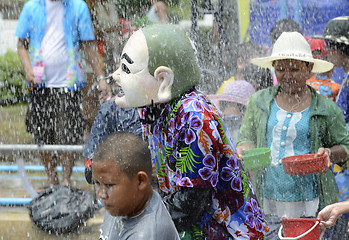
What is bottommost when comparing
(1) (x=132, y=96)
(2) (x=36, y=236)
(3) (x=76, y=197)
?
(2) (x=36, y=236)

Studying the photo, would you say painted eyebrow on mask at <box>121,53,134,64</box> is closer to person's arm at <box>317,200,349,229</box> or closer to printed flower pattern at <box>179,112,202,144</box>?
printed flower pattern at <box>179,112,202,144</box>

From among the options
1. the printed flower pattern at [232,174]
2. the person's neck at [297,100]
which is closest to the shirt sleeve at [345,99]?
the person's neck at [297,100]

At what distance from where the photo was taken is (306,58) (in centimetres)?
432

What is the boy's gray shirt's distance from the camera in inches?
84.7

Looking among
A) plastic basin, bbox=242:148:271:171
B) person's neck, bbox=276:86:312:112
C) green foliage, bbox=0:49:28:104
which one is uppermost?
person's neck, bbox=276:86:312:112

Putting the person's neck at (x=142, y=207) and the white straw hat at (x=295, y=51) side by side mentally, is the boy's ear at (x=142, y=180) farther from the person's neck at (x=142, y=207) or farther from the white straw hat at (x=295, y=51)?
the white straw hat at (x=295, y=51)

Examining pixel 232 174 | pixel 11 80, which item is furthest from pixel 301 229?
pixel 11 80

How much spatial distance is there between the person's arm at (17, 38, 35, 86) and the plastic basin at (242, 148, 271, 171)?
2.61m

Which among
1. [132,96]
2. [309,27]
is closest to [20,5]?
[309,27]

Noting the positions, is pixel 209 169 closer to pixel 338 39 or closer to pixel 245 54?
pixel 338 39

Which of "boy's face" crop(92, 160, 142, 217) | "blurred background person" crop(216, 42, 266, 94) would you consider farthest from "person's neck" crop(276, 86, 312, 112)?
"blurred background person" crop(216, 42, 266, 94)

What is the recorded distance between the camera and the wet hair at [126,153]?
7.30 ft

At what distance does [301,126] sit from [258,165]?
0.54 metres

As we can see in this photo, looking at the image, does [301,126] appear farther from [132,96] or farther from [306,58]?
[132,96]
